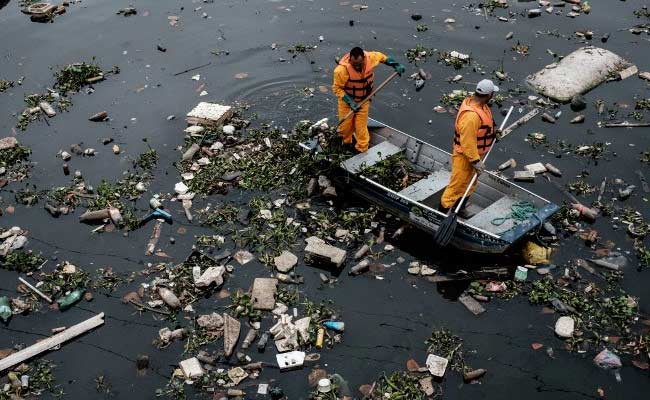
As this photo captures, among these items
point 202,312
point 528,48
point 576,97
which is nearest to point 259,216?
point 202,312

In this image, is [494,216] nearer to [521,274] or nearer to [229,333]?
[521,274]

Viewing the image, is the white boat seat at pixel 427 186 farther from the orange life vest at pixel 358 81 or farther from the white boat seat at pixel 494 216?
the orange life vest at pixel 358 81

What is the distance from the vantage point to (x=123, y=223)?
33.5 feet

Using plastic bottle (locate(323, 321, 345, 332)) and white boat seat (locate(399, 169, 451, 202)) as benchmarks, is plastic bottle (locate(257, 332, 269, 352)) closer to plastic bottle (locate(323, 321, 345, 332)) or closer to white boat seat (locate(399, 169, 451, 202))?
plastic bottle (locate(323, 321, 345, 332))

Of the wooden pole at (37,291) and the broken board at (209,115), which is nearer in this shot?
the wooden pole at (37,291)

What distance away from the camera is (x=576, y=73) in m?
13.5

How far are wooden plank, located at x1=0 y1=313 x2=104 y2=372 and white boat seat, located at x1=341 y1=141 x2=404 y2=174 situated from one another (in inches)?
196

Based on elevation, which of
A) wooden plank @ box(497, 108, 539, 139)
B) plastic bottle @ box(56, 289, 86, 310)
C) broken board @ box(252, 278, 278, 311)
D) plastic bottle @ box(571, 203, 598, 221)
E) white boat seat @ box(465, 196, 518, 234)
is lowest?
plastic bottle @ box(56, 289, 86, 310)

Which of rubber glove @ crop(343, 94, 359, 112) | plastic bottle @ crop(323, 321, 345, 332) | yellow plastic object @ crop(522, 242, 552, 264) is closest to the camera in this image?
plastic bottle @ crop(323, 321, 345, 332)

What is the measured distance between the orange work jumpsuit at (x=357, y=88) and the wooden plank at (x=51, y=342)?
5.59m

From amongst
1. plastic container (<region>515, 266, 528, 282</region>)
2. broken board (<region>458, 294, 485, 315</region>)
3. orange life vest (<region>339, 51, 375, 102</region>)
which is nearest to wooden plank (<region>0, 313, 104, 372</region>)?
broken board (<region>458, 294, 485, 315</region>)

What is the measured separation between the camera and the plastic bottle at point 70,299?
880 cm

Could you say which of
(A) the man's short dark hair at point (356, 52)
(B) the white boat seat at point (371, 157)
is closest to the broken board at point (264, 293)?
(B) the white boat seat at point (371, 157)

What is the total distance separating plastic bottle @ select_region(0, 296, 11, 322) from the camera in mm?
8672
